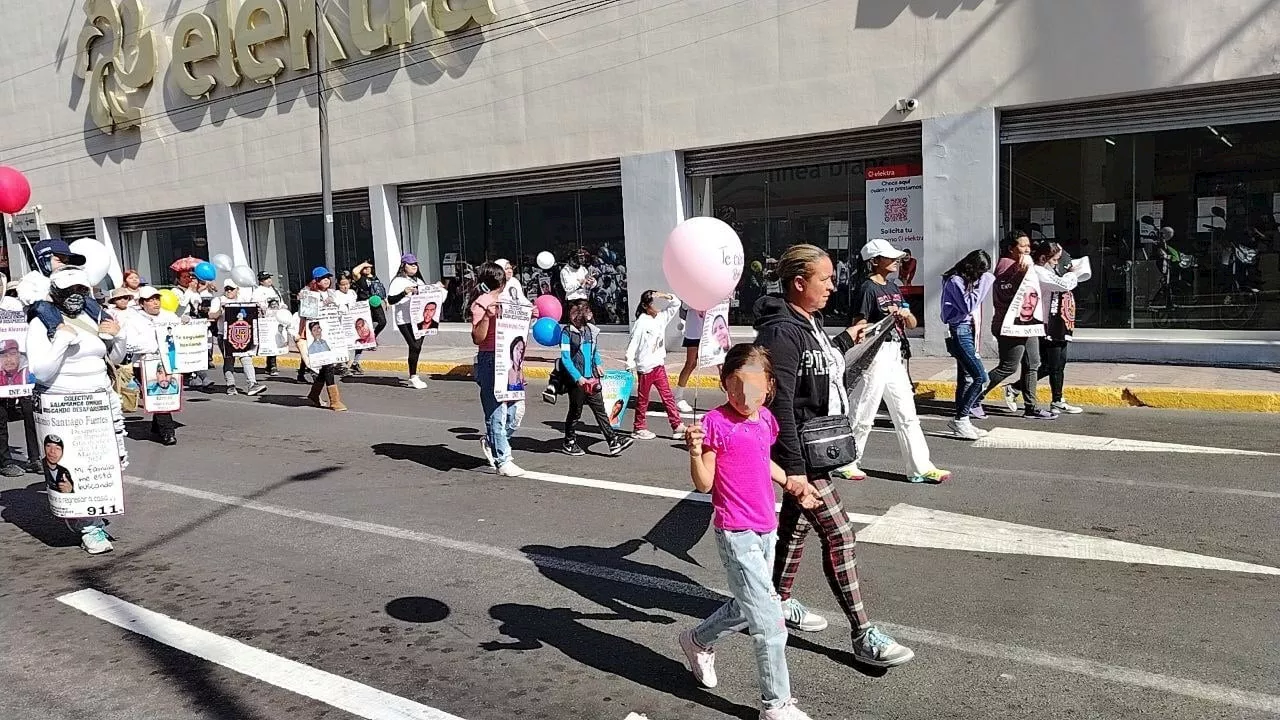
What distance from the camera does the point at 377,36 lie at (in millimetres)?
19969

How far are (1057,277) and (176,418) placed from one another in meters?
10.2

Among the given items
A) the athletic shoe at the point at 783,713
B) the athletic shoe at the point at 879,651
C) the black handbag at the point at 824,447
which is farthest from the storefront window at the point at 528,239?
the athletic shoe at the point at 783,713

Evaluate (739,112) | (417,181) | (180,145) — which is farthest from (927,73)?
(180,145)

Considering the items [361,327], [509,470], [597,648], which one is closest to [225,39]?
[361,327]

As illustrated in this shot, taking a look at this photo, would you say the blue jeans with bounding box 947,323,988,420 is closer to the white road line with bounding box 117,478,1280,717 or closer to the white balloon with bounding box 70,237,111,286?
the white road line with bounding box 117,478,1280,717

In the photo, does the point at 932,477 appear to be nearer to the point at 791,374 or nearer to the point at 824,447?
the point at 824,447

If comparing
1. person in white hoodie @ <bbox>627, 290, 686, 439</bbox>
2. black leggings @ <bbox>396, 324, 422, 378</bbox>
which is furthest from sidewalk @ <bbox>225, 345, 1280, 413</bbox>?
black leggings @ <bbox>396, 324, 422, 378</bbox>

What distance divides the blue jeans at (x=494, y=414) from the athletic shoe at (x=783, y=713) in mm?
4801

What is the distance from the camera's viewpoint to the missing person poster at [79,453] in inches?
243

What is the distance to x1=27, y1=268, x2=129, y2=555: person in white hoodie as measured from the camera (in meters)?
6.18

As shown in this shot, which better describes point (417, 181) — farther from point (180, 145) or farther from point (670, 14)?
point (180, 145)

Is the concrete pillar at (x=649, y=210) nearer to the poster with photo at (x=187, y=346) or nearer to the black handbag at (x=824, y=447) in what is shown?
the poster with photo at (x=187, y=346)

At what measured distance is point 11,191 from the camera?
9.80 meters

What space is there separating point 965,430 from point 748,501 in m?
5.72
